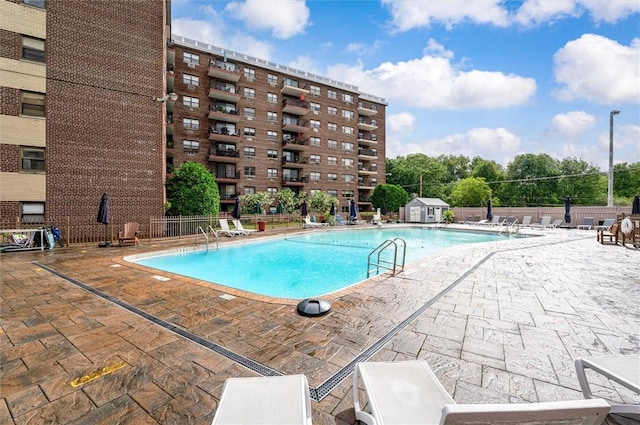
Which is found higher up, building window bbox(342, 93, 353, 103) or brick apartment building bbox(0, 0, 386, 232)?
building window bbox(342, 93, 353, 103)

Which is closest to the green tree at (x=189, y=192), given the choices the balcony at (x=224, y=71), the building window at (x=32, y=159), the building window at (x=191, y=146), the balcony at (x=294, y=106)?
the building window at (x=32, y=159)

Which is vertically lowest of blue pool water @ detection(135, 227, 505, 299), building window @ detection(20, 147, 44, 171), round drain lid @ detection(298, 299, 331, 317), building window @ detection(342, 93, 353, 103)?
blue pool water @ detection(135, 227, 505, 299)

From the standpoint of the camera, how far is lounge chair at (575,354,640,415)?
2.02 m

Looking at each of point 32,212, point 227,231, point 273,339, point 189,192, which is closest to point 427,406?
point 273,339

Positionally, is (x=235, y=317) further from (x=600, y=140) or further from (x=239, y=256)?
(x=600, y=140)

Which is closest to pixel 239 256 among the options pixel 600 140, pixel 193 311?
pixel 193 311

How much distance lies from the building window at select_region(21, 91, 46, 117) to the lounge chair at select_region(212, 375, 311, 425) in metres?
18.0

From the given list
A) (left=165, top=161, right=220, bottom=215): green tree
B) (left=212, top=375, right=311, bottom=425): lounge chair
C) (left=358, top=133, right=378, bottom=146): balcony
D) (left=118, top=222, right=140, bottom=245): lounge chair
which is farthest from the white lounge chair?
(left=358, top=133, right=378, bottom=146): balcony

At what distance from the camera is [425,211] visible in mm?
31859

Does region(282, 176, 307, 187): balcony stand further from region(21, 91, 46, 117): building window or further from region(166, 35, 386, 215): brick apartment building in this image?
Answer: region(21, 91, 46, 117): building window

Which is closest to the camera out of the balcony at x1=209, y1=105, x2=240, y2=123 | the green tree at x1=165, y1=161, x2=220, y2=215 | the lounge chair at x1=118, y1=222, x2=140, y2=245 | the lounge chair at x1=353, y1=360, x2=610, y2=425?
the lounge chair at x1=353, y1=360, x2=610, y2=425

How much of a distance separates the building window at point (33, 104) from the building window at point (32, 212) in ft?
13.7

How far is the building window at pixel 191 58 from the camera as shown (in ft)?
96.1

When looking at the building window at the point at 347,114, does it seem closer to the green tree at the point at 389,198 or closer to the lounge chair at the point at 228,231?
the green tree at the point at 389,198
